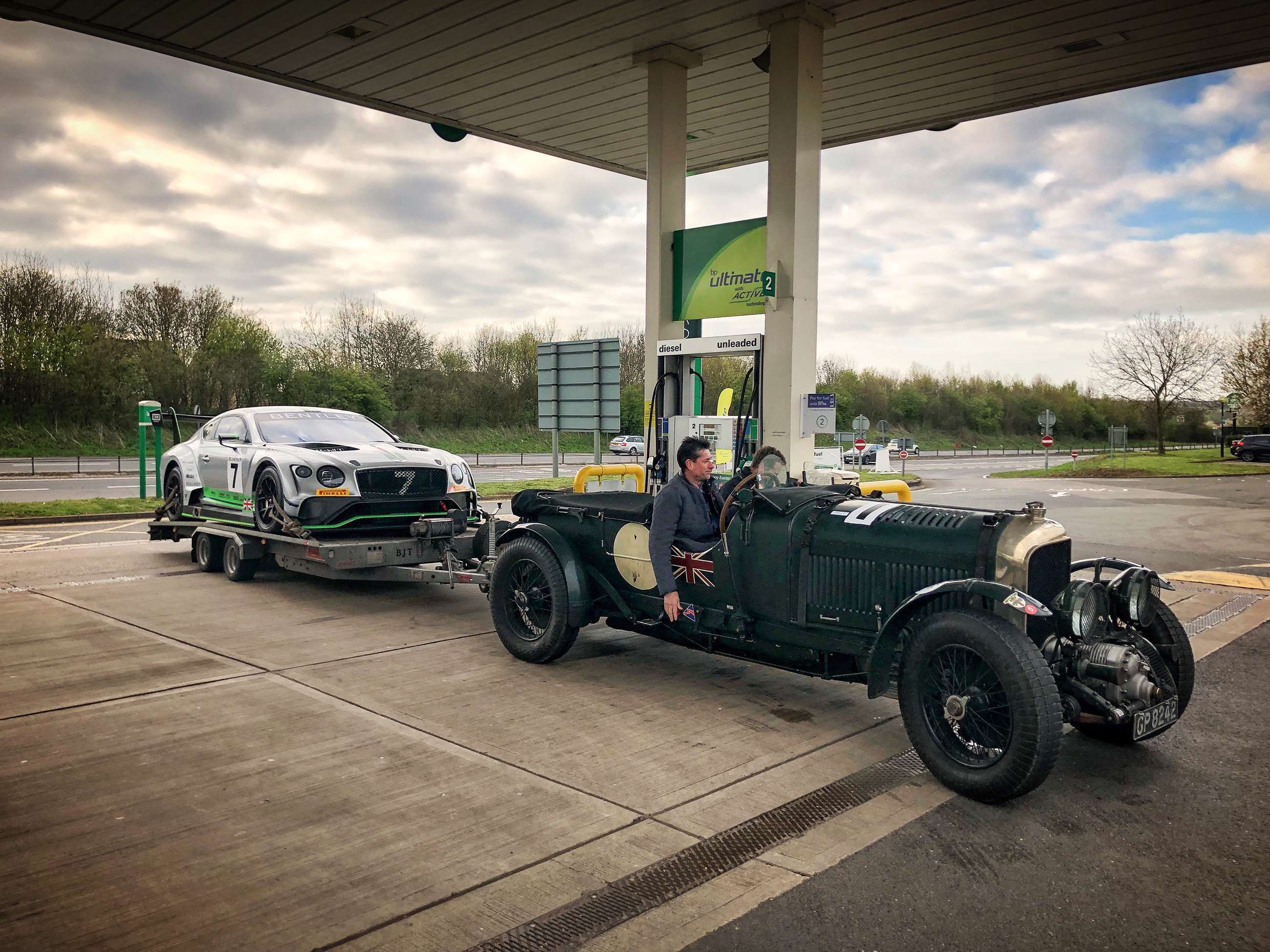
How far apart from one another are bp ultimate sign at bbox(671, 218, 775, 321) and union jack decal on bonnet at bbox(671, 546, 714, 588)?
17.5 feet

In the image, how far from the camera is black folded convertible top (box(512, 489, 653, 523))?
5996 millimetres

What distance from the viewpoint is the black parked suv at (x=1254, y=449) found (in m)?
41.2

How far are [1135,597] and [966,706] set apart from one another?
120 cm

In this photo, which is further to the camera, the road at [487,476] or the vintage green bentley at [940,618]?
the road at [487,476]

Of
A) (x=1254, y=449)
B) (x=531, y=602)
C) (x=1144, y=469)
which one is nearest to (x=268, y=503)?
(x=531, y=602)

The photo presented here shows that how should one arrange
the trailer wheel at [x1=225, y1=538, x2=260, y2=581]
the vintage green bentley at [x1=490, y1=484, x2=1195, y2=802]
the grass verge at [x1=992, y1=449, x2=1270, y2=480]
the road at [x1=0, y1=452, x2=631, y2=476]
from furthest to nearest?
the grass verge at [x1=992, y1=449, x2=1270, y2=480] → the road at [x1=0, y1=452, x2=631, y2=476] → the trailer wheel at [x1=225, y1=538, x2=260, y2=581] → the vintage green bentley at [x1=490, y1=484, x2=1195, y2=802]

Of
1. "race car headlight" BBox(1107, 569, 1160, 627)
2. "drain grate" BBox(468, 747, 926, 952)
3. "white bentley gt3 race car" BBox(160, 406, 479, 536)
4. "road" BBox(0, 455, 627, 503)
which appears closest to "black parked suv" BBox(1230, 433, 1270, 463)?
"road" BBox(0, 455, 627, 503)

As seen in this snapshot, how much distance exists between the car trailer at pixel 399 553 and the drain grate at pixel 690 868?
3615 millimetres

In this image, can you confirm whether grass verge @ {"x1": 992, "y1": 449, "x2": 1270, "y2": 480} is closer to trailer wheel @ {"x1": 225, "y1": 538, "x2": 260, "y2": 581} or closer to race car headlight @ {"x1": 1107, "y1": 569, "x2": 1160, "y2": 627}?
trailer wheel @ {"x1": 225, "y1": 538, "x2": 260, "y2": 581}

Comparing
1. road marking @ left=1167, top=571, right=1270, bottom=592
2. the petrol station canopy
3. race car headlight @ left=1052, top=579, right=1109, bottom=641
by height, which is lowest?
road marking @ left=1167, top=571, right=1270, bottom=592

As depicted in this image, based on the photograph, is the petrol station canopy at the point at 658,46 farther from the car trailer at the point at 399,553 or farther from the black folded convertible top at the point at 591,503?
the black folded convertible top at the point at 591,503

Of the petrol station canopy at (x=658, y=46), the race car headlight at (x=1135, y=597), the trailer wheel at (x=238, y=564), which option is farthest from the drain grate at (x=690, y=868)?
the petrol station canopy at (x=658, y=46)

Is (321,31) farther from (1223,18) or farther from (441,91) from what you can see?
(1223,18)

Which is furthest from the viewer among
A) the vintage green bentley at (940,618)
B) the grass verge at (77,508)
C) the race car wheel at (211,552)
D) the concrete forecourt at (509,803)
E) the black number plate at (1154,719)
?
the grass verge at (77,508)
